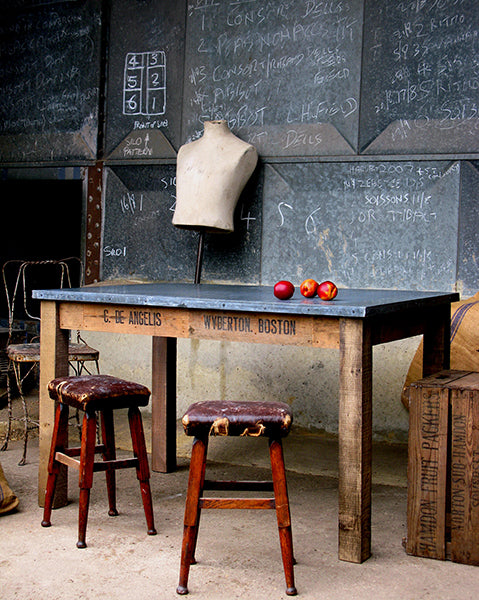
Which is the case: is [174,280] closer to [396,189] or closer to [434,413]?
[396,189]

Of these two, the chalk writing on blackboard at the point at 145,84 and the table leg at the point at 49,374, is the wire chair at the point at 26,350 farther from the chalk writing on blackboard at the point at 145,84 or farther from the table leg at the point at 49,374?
the chalk writing on blackboard at the point at 145,84

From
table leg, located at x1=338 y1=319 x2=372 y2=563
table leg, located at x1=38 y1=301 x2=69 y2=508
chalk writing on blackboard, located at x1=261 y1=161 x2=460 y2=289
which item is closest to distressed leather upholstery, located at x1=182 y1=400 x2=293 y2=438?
table leg, located at x1=338 y1=319 x2=372 y2=563

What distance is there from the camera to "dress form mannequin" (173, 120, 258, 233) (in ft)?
17.8

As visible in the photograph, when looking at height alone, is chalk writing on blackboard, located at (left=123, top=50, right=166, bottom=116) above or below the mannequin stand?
above

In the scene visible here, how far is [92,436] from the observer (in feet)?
10.9

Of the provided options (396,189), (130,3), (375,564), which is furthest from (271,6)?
(375,564)

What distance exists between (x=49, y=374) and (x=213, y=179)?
2.17 meters

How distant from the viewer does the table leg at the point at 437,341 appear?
3.93m

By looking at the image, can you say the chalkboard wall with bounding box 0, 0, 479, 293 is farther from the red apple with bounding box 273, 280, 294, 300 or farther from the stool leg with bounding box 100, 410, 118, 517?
the stool leg with bounding box 100, 410, 118, 517

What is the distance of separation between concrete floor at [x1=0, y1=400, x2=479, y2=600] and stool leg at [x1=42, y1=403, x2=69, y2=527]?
3.4 inches

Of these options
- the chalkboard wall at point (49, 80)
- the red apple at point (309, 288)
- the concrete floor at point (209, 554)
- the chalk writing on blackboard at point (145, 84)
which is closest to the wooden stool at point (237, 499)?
the concrete floor at point (209, 554)

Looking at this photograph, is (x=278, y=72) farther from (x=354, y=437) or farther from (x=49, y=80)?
(x=354, y=437)

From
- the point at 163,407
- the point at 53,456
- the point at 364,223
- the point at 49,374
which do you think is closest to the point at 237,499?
the point at 53,456

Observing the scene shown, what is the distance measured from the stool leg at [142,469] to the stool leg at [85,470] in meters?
0.19
